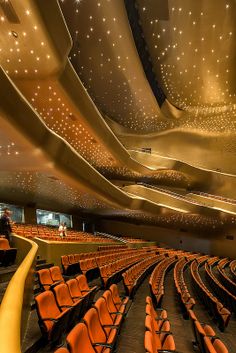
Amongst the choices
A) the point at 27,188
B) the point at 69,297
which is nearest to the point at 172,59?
the point at 27,188

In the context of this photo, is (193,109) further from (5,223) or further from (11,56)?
(5,223)

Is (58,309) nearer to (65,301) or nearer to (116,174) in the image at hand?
(65,301)

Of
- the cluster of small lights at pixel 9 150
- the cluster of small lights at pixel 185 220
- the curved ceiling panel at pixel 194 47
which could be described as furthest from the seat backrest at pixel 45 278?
the cluster of small lights at pixel 185 220

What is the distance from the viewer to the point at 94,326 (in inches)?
87.0

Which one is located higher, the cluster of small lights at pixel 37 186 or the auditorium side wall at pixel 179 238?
the cluster of small lights at pixel 37 186

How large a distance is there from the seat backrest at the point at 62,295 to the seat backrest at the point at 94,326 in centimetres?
43

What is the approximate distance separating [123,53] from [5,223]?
8424 mm

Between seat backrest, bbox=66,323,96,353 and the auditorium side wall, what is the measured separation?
42.0ft

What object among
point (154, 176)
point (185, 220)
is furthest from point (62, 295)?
point (154, 176)

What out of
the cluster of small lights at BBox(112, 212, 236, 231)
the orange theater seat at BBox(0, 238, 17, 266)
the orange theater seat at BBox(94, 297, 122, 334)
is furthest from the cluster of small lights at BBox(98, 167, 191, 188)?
the orange theater seat at BBox(94, 297, 122, 334)

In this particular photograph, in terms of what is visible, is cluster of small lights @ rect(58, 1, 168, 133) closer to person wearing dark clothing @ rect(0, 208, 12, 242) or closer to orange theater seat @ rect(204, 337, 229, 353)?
person wearing dark clothing @ rect(0, 208, 12, 242)

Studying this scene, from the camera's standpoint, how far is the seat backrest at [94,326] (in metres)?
2.10

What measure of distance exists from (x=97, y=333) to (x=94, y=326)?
63mm

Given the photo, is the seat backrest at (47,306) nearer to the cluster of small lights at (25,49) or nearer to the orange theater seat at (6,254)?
the orange theater seat at (6,254)
